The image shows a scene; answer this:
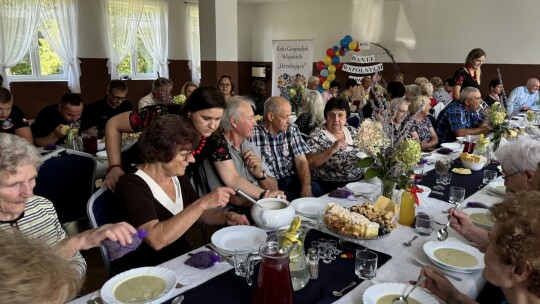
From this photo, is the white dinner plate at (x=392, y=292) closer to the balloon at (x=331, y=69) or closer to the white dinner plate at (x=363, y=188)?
the white dinner plate at (x=363, y=188)

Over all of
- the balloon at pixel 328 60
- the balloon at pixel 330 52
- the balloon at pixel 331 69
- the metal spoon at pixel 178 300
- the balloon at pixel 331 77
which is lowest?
the metal spoon at pixel 178 300

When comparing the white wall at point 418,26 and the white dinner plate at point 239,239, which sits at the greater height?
the white wall at point 418,26

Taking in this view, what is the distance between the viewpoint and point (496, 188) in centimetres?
237

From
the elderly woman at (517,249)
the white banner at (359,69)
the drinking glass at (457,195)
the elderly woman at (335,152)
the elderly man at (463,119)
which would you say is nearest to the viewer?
the elderly woman at (517,249)

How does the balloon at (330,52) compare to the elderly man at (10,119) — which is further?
the balloon at (330,52)

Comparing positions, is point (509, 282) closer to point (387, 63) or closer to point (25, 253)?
point (25, 253)

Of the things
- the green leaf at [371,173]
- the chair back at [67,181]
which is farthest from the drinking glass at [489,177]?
the chair back at [67,181]

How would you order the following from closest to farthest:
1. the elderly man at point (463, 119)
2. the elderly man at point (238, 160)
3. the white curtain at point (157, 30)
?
the elderly man at point (238, 160) < the elderly man at point (463, 119) < the white curtain at point (157, 30)

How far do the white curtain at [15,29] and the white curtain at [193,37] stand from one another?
3485 millimetres

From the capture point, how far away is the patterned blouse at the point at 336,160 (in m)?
3.03

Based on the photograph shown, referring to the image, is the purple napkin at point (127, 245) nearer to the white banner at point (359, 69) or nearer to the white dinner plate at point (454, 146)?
the white dinner plate at point (454, 146)

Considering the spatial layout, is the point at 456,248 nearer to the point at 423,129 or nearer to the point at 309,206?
the point at 309,206

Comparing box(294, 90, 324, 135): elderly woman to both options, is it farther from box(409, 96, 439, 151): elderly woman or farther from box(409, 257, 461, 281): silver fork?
box(409, 257, 461, 281): silver fork

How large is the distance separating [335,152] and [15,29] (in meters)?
6.96
